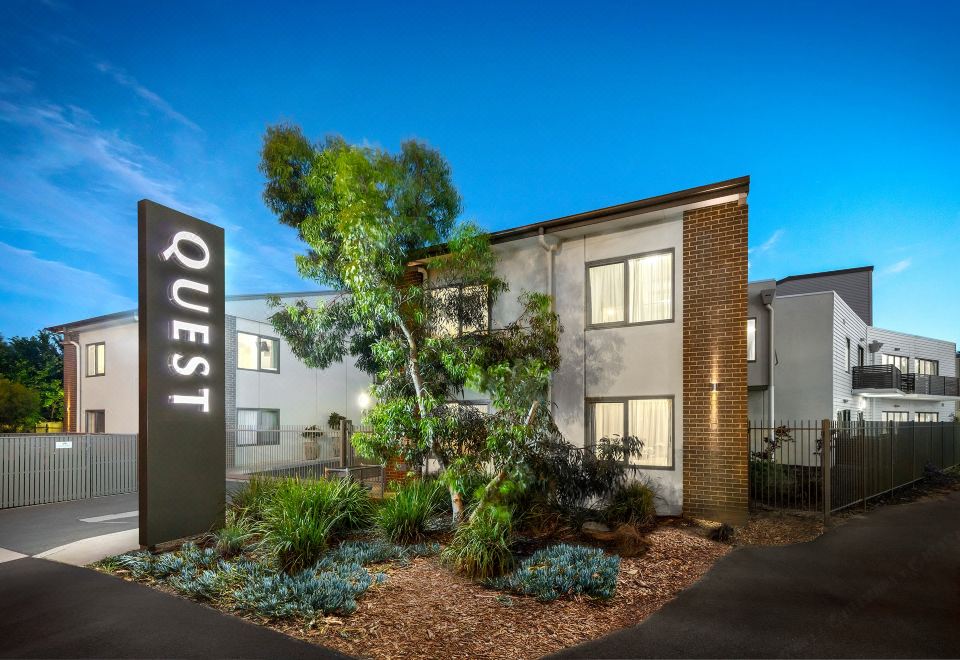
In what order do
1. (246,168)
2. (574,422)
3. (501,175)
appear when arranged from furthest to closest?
(246,168)
(501,175)
(574,422)

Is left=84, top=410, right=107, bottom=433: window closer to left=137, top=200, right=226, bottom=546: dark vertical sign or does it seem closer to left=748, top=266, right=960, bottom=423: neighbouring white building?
left=137, top=200, right=226, bottom=546: dark vertical sign

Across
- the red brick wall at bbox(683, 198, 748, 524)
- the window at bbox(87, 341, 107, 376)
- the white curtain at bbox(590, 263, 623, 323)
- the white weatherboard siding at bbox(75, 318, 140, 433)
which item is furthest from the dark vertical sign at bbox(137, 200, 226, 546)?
the window at bbox(87, 341, 107, 376)

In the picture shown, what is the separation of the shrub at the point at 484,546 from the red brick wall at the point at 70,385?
24.5 meters

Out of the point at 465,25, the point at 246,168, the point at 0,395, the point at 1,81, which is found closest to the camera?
the point at 465,25

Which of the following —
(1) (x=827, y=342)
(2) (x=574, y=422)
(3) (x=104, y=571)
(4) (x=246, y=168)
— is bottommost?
(3) (x=104, y=571)

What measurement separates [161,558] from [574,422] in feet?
24.9

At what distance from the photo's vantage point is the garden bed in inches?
192

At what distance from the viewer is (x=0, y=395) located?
23.9 metres

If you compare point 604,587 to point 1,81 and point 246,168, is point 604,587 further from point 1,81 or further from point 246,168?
point 246,168

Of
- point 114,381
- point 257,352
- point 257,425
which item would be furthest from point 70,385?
point 257,425

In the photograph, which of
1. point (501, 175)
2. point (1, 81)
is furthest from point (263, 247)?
point (1, 81)

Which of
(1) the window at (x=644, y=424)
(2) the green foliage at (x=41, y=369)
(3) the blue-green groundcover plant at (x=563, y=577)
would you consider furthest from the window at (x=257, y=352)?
(3) the blue-green groundcover plant at (x=563, y=577)

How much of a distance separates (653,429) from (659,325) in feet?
6.75

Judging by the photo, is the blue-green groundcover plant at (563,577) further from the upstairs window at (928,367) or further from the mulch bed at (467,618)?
the upstairs window at (928,367)
